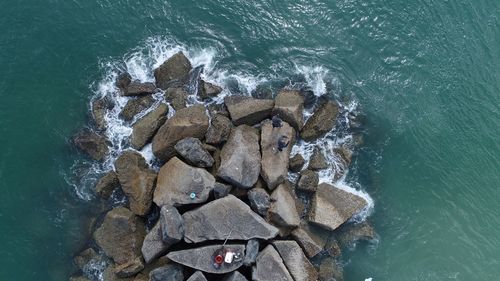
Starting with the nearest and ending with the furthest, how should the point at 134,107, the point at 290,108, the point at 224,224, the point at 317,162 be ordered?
the point at 224,224
the point at 290,108
the point at 317,162
the point at 134,107

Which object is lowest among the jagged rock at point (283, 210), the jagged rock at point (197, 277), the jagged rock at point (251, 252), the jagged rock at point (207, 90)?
the jagged rock at point (197, 277)

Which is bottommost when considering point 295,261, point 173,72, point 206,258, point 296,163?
point 206,258

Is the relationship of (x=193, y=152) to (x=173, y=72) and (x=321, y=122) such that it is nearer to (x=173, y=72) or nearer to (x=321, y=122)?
(x=173, y=72)

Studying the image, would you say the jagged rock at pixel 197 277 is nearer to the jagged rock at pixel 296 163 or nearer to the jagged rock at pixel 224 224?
the jagged rock at pixel 224 224

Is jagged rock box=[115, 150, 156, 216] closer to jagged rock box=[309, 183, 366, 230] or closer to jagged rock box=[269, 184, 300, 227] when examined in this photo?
jagged rock box=[269, 184, 300, 227]

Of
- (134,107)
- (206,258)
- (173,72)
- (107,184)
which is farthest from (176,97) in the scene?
(206,258)

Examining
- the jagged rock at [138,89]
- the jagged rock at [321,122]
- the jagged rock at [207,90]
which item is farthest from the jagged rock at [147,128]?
the jagged rock at [321,122]

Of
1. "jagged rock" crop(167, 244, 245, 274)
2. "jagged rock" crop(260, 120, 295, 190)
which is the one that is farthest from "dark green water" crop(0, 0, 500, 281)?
"jagged rock" crop(167, 244, 245, 274)
